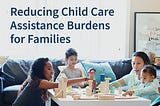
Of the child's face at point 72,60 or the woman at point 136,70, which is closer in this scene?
the woman at point 136,70

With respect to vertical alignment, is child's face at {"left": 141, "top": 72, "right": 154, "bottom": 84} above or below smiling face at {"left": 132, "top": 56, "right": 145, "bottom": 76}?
below

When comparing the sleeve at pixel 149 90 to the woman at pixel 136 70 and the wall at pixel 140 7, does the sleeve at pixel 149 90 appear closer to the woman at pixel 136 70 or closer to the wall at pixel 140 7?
the woman at pixel 136 70

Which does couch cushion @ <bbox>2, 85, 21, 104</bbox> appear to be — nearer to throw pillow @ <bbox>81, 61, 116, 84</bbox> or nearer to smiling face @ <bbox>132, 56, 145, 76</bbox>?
throw pillow @ <bbox>81, 61, 116, 84</bbox>

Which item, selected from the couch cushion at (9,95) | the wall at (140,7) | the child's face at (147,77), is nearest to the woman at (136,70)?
the child's face at (147,77)

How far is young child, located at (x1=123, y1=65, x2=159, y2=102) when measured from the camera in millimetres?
3451

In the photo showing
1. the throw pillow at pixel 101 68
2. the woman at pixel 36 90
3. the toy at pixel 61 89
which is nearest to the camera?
the toy at pixel 61 89

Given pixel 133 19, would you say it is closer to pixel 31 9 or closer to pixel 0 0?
pixel 31 9

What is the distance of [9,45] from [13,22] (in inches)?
13.8

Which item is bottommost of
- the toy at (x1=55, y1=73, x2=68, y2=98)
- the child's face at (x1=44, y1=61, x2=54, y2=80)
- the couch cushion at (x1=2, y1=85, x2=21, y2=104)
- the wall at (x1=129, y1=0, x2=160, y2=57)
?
the couch cushion at (x1=2, y1=85, x2=21, y2=104)

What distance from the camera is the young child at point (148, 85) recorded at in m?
3.45

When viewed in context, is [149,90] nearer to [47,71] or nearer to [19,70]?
[47,71]

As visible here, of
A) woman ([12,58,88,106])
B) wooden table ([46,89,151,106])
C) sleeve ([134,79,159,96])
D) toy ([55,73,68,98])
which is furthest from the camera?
Answer: sleeve ([134,79,159,96])

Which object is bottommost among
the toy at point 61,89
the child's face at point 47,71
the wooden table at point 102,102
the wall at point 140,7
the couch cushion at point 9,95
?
the couch cushion at point 9,95

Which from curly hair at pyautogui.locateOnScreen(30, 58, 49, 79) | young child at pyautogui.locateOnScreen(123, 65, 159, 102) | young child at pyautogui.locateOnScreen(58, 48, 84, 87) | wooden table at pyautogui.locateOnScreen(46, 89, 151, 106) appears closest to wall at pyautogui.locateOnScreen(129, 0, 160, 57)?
young child at pyautogui.locateOnScreen(58, 48, 84, 87)
